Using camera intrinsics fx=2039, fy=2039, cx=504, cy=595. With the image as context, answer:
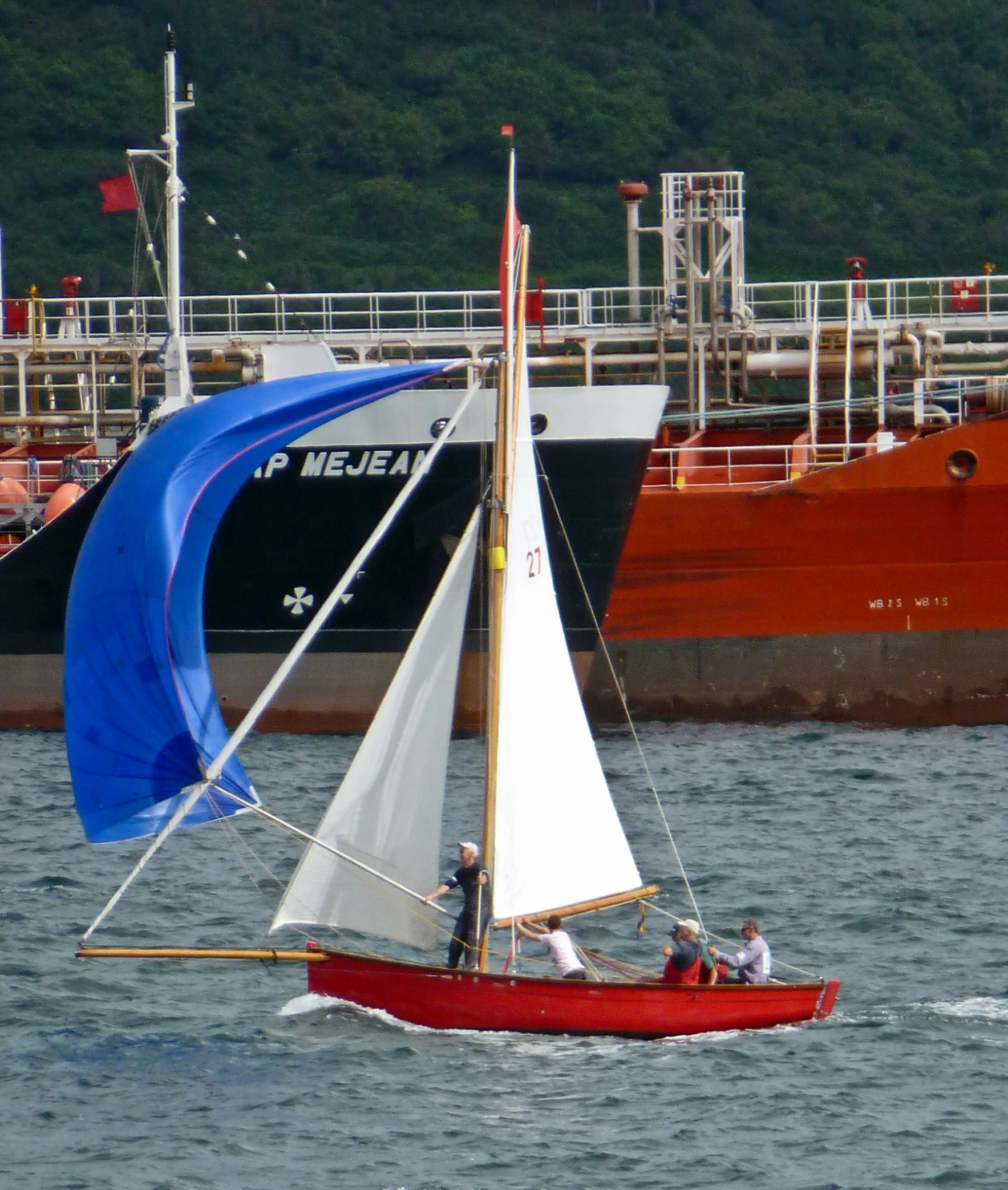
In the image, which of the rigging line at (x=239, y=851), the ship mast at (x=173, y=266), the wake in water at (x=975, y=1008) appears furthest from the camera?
the ship mast at (x=173, y=266)

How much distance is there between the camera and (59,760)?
3216cm

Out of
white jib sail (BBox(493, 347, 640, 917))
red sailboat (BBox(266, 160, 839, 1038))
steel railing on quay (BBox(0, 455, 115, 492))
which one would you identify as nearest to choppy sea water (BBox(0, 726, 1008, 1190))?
red sailboat (BBox(266, 160, 839, 1038))

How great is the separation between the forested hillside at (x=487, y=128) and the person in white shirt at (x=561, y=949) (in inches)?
2651

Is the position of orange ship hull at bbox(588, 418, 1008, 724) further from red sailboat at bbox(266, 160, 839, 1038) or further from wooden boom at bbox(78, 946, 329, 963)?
wooden boom at bbox(78, 946, 329, 963)

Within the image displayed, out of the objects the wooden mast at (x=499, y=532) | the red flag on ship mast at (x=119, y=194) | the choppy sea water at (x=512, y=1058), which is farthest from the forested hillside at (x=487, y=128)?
the wooden mast at (x=499, y=532)

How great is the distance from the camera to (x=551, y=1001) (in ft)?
59.3

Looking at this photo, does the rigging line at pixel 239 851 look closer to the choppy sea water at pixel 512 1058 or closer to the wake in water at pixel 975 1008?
the choppy sea water at pixel 512 1058

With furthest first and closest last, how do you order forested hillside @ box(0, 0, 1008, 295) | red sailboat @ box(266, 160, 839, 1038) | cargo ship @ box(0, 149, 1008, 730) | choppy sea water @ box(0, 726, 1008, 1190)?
1. forested hillside @ box(0, 0, 1008, 295)
2. cargo ship @ box(0, 149, 1008, 730)
3. red sailboat @ box(266, 160, 839, 1038)
4. choppy sea water @ box(0, 726, 1008, 1190)

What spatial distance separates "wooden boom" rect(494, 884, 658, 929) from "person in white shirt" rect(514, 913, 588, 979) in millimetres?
72

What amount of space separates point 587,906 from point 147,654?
4793 millimetres

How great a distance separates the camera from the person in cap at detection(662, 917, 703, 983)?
60.0 ft

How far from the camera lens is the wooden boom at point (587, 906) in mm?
18828

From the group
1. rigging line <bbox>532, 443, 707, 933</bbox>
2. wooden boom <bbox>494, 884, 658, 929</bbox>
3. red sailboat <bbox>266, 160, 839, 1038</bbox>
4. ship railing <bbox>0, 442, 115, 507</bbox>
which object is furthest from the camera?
ship railing <bbox>0, 442, 115, 507</bbox>

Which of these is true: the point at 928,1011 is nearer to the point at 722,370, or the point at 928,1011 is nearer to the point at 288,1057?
the point at 288,1057
